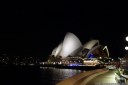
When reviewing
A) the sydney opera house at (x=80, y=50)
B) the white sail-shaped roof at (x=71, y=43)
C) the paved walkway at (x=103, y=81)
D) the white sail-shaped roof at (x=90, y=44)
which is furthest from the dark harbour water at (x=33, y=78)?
the white sail-shaped roof at (x=90, y=44)

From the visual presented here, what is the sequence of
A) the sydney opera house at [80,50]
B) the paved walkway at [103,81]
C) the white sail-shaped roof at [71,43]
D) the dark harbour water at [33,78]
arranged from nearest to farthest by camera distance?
1. the paved walkway at [103,81]
2. the dark harbour water at [33,78]
3. the white sail-shaped roof at [71,43]
4. the sydney opera house at [80,50]

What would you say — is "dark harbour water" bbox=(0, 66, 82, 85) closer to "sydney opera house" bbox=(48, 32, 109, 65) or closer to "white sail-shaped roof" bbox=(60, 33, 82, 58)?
"white sail-shaped roof" bbox=(60, 33, 82, 58)

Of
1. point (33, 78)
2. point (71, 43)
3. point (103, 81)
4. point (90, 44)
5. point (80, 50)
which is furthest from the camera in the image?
point (80, 50)

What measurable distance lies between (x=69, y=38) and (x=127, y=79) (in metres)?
82.2

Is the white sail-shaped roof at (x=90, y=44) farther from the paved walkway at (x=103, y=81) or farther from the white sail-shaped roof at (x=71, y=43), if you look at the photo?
the paved walkway at (x=103, y=81)

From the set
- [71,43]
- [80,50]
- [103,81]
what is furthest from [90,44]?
[103,81]

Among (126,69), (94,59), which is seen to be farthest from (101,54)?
(126,69)

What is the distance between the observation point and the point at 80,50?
335ft

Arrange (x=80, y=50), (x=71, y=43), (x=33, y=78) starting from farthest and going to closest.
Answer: (x=80, y=50) → (x=71, y=43) → (x=33, y=78)

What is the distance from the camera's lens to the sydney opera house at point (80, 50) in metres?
95.1

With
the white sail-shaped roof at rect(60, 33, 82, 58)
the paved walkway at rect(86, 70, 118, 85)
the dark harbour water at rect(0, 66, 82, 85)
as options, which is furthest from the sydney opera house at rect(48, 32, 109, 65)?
the paved walkway at rect(86, 70, 118, 85)

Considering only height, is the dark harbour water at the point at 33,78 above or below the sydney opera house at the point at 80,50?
below

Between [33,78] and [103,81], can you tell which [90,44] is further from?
[103,81]

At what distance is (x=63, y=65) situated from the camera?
12306 centimetres
